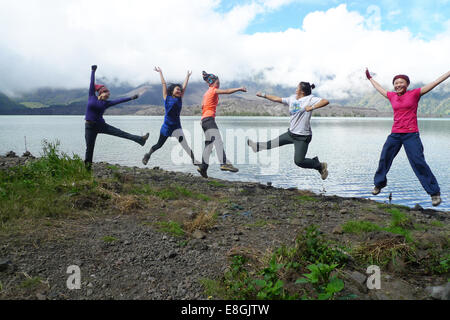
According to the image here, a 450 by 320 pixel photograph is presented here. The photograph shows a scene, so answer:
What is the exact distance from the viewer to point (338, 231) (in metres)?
6.59

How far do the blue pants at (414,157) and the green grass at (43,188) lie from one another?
742 cm

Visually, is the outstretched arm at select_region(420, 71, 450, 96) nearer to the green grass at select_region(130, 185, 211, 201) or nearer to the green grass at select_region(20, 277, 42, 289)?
the green grass at select_region(130, 185, 211, 201)

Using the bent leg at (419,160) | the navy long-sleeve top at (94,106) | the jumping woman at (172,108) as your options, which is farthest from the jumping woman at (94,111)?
the bent leg at (419,160)

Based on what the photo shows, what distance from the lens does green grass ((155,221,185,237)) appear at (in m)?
6.10

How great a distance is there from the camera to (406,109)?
26.0 ft

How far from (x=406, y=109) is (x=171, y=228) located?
239 inches

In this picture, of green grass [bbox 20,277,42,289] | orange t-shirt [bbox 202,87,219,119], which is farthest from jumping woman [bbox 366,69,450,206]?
green grass [bbox 20,277,42,289]

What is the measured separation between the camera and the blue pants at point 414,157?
8047mm

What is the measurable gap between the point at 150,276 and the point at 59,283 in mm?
1141

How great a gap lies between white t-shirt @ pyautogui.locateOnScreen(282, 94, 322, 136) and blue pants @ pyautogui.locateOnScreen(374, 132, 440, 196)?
2.06m

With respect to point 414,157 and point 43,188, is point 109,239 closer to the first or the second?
point 43,188

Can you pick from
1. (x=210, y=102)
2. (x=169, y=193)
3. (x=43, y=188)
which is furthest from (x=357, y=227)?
(x=43, y=188)
